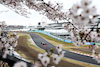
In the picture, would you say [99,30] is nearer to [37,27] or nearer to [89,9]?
[89,9]

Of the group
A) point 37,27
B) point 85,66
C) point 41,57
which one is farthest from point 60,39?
point 37,27

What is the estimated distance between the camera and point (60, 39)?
1491cm

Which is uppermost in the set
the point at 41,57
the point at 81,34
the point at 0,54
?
the point at 81,34

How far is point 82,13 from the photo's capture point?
2.44 feet

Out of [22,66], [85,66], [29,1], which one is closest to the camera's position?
[22,66]

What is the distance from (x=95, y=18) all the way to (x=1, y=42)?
165cm

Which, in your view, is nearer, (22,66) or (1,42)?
(22,66)

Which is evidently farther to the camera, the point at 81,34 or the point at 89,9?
the point at 81,34

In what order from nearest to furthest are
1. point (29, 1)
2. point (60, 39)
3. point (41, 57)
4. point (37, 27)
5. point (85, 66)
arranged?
point (41, 57) < point (29, 1) < point (85, 66) < point (60, 39) < point (37, 27)

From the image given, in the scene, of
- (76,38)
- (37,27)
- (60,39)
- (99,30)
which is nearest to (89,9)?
(99,30)

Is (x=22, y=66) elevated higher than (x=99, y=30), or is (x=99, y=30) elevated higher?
(x=99, y=30)

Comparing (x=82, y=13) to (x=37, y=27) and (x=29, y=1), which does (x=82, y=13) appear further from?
(x=37, y=27)

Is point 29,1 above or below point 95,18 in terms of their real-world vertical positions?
above

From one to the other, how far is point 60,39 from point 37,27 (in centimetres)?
1724
